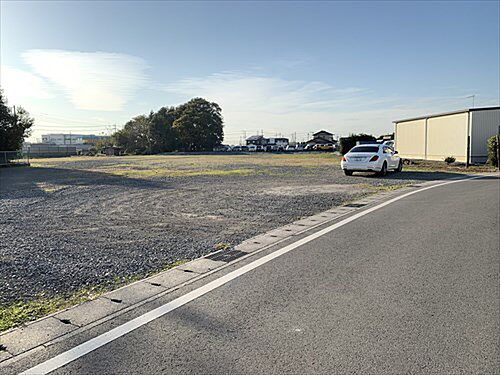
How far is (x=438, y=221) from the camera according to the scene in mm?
8625

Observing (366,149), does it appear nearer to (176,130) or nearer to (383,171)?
(383,171)

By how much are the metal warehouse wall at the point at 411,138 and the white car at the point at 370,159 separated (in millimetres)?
16870

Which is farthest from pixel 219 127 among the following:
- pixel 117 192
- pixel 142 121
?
pixel 117 192

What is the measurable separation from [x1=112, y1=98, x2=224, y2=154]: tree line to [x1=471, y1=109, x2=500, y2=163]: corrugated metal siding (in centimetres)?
6633

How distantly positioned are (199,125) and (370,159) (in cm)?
7189

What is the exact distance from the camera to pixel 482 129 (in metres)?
27.2

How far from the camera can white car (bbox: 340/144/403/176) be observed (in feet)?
62.3

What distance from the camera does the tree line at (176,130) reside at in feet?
283

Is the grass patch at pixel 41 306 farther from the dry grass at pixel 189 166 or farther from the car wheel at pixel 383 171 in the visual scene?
the dry grass at pixel 189 166

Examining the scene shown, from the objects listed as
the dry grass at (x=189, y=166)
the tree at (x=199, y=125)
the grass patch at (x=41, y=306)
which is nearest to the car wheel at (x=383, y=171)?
the dry grass at (x=189, y=166)

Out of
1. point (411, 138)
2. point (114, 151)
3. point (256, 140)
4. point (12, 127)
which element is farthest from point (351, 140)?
point (256, 140)

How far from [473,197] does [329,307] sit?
33.2 ft

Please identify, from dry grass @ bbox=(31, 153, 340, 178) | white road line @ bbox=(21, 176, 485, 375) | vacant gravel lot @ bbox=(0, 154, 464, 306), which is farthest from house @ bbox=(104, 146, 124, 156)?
white road line @ bbox=(21, 176, 485, 375)

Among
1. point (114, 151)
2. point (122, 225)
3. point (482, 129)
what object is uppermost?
point (482, 129)
